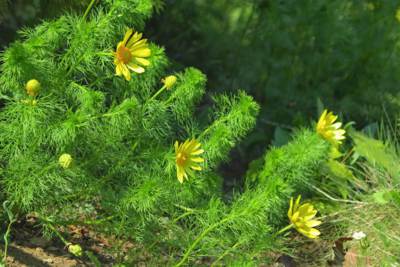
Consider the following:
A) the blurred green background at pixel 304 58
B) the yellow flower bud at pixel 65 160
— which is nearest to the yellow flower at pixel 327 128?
the yellow flower bud at pixel 65 160

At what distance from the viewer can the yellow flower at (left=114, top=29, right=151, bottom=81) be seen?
2482 mm

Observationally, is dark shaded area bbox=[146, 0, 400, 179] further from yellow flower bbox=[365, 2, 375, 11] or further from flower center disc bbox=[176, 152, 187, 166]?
flower center disc bbox=[176, 152, 187, 166]

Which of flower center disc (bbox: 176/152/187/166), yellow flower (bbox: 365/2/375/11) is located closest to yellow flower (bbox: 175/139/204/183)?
flower center disc (bbox: 176/152/187/166)

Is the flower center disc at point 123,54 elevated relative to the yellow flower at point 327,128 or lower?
elevated

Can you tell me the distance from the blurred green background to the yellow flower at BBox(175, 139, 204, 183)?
1459 mm

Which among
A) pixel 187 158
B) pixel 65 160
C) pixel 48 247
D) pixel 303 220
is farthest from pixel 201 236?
pixel 48 247

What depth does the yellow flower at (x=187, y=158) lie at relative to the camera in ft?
8.28

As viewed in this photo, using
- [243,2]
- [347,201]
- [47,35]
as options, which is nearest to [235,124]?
[47,35]

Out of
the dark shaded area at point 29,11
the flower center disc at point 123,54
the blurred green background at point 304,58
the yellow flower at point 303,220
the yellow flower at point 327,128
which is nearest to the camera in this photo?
the flower center disc at point 123,54

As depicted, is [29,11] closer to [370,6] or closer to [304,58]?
[304,58]

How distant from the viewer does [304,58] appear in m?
4.18

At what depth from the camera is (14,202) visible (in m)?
2.65

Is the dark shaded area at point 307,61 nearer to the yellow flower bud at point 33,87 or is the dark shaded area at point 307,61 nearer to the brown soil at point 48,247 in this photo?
the brown soil at point 48,247

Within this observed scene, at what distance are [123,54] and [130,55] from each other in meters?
0.04
